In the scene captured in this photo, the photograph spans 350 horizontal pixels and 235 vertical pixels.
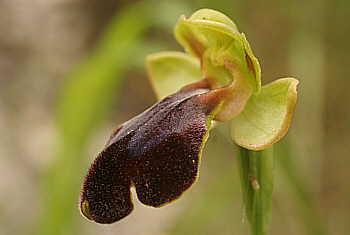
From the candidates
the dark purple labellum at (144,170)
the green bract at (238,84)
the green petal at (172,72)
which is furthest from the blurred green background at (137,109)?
the dark purple labellum at (144,170)

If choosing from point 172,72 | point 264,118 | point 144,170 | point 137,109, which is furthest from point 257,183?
point 137,109

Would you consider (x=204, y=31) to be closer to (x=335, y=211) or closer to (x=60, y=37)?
(x=335, y=211)

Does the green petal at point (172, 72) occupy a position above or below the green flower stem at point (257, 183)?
above

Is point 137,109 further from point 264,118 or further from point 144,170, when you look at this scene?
point 144,170

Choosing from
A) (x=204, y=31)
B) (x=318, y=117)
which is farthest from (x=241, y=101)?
(x=318, y=117)

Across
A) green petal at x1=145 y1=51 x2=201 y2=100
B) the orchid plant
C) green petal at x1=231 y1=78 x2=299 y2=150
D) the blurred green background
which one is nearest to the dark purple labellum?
the orchid plant

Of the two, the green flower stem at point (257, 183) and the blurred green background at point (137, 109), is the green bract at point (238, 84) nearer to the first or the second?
the green flower stem at point (257, 183)

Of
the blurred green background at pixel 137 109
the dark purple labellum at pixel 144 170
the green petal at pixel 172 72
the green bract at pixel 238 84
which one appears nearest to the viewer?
the dark purple labellum at pixel 144 170
